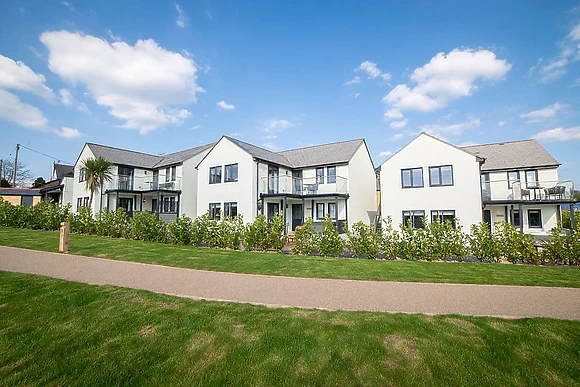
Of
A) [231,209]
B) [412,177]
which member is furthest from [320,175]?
[231,209]

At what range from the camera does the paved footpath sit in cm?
545

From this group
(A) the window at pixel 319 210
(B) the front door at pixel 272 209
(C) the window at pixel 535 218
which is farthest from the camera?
(A) the window at pixel 319 210

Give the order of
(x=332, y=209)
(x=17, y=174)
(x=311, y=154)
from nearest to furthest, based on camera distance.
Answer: (x=332, y=209) < (x=311, y=154) < (x=17, y=174)

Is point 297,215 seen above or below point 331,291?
above

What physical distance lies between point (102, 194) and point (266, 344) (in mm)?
28336

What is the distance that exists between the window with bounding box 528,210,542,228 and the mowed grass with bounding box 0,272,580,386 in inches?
778

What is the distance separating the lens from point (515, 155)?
21.2 meters

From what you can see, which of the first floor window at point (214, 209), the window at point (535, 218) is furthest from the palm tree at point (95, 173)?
the window at point (535, 218)

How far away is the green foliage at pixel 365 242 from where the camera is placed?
475 inches

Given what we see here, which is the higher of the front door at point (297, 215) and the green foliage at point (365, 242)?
the front door at point (297, 215)

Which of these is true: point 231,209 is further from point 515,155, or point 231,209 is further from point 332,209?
point 515,155

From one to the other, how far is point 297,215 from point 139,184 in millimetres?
15715

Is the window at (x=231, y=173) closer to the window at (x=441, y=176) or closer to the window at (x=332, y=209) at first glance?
the window at (x=332, y=209)

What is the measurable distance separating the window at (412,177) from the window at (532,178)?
748cm
